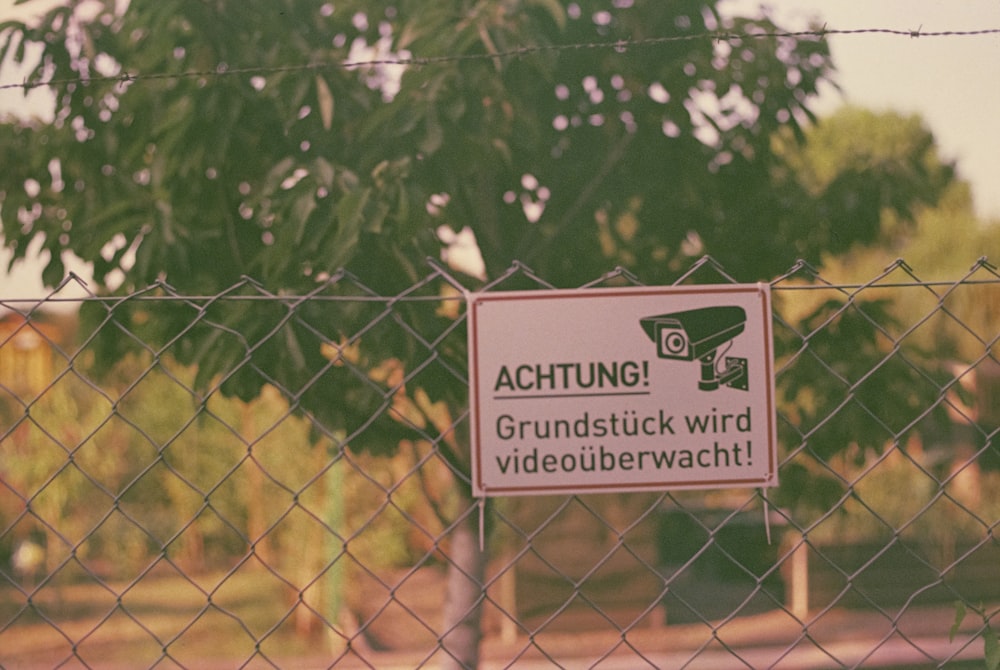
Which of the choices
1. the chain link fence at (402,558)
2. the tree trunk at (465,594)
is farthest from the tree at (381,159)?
the chain link fence at (402,558)

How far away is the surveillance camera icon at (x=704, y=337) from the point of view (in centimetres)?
165

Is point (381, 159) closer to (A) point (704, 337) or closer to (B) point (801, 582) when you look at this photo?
(A) point (704, 337)

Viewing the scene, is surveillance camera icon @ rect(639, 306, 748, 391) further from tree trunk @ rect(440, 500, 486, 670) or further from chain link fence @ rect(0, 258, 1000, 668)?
chain link fence @ rect(0, 258, 1000, 668)

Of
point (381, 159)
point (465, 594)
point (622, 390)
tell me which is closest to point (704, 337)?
point (622, 390)

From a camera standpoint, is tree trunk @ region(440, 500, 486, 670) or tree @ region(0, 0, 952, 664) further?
tree trunk @ region(440, 500, 486, 670)

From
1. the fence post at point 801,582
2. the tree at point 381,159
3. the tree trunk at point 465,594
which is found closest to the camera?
the tree at point 381,159

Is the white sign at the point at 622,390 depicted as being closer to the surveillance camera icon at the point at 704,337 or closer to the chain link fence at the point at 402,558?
the surveillance camera icon at the point at 704,337

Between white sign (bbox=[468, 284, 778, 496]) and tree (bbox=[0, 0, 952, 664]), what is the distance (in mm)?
856

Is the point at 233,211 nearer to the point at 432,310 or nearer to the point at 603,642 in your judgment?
the point at 432,310

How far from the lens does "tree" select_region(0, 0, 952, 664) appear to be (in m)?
2.63

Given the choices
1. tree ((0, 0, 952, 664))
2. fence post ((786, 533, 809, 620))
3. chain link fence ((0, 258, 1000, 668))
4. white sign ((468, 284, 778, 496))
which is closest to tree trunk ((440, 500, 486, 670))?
tree ((0, 0, 952, 664))

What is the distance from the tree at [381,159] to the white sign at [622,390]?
86 cm

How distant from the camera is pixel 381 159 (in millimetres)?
2820

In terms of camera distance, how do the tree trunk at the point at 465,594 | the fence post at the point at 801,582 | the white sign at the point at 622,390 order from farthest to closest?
the fence post at the point at 801,582 → the tree trunk at the point at 465,594 → the white sign at the point at 622,390
